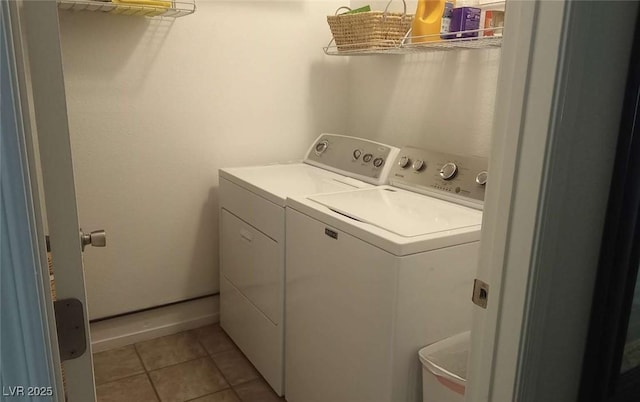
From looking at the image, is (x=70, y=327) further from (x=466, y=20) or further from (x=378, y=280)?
(x=466, y=20)

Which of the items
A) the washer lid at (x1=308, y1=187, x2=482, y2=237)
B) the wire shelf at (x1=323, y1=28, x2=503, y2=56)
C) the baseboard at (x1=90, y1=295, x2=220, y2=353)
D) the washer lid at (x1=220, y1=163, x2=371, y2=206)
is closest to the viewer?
the washer lid at (x1=308, y1=187, x2=482, y2=237)

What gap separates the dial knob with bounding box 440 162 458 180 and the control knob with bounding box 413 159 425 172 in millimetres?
102

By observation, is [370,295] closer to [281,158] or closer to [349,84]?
[281,158]

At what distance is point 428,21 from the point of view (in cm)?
191

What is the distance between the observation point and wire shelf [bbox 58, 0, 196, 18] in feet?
5.97

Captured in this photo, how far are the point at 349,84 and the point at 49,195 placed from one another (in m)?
2.25

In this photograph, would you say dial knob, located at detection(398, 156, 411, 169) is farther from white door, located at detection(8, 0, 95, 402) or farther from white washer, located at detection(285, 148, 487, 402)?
white door, located at detection(8, 0, 95, 402)

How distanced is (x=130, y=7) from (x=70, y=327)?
61.4 inches

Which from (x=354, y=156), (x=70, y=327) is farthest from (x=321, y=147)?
(x=70, y=327)

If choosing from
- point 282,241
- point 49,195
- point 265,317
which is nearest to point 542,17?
point 49,195

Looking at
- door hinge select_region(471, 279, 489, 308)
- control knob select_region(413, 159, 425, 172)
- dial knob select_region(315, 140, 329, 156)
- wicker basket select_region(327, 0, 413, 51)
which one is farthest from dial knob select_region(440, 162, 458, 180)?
door hinge select_region(471, 279, 489, 308)

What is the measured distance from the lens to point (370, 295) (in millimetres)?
1397

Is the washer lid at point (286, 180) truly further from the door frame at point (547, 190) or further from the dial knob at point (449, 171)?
the door frame at point (547, 190)

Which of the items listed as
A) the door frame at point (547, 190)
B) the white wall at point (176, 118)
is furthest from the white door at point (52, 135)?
the white wall at point (176, 118)
